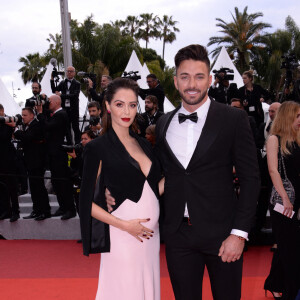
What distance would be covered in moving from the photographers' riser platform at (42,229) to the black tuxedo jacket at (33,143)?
35.2 inches

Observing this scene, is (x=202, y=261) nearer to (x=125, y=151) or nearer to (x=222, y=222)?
(x=222, y=222)

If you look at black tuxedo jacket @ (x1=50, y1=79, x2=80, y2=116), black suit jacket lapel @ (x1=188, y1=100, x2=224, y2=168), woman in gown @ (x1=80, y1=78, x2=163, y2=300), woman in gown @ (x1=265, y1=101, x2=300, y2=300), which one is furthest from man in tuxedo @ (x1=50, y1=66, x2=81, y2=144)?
black suit jacket lapel @ (x1=188, y1=100, x2=224, y2=168)

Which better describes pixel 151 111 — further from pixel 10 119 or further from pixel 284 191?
pixel 284 191

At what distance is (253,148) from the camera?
222 centimetres

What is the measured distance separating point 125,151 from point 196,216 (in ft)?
1.90

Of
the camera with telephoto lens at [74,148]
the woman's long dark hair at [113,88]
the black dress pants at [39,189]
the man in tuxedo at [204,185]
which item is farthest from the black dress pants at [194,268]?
the black dress pants at [39,189]

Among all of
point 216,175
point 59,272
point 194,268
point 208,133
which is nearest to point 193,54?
point 208,133

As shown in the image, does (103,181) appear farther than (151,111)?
No

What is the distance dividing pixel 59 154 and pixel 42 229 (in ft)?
4.05

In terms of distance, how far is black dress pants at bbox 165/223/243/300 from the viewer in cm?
226

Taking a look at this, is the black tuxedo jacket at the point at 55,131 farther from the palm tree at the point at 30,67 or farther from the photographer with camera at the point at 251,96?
the palm tree at the point at 30,67

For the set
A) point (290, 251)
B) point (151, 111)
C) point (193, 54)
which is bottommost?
point (290, 251)

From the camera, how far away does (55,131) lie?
21.3ft

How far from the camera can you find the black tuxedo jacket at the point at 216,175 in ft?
7.26
